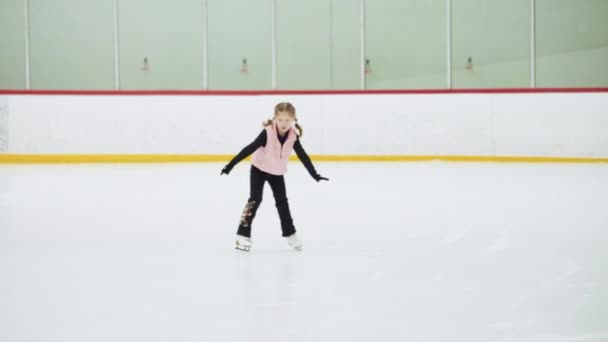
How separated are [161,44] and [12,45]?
2121 mm

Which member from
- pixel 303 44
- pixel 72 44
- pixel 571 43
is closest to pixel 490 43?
pixel 571 43

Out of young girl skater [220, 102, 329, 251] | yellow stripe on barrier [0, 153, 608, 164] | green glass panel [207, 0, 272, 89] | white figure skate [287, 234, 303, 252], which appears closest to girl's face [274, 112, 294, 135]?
young girl skater [220, 102, 329, 251]

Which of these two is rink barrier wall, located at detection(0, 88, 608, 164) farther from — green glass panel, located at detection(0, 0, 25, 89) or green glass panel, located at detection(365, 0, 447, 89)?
green glass panel, located at detection(0, 0, 25, 89)

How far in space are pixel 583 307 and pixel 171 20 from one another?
11293 millimetres

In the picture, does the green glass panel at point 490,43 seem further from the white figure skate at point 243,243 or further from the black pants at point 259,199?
the white figure skate at point 243,243

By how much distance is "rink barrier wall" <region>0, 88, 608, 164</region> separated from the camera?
1223 centimetres

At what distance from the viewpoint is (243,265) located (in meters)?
4.23

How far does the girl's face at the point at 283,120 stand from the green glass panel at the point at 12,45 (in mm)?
9833

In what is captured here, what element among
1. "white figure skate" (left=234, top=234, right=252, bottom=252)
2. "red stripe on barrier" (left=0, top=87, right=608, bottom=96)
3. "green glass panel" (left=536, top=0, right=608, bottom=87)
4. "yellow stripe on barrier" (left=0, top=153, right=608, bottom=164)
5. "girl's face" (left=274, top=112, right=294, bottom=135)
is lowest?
"white figure skate" (left=234, top=234, right=252, bottom=252)

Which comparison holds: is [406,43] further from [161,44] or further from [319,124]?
[161,44]

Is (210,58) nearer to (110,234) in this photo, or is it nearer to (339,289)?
(110,234)

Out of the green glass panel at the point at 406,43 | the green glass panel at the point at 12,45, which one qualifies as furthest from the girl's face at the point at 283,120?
the green glass panel at the point at 12,45

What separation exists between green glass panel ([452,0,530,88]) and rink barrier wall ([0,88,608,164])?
2.62 feet

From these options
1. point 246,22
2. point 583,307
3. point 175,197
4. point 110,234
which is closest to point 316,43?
point 246,22
